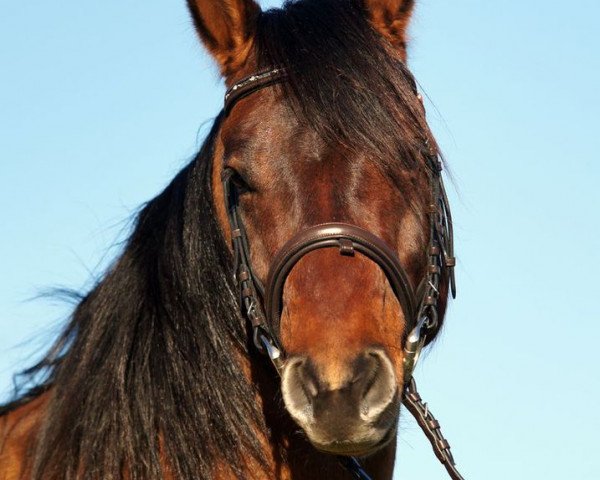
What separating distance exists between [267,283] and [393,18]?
6.28 ft

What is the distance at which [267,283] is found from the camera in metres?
4.99

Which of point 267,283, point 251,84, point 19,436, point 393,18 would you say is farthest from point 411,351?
point 19,436

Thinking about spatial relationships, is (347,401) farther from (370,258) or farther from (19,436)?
(19,436)

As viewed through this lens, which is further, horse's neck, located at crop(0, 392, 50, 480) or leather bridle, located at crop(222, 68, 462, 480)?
horse's neck, located at crop(0, 392, 50, 480)

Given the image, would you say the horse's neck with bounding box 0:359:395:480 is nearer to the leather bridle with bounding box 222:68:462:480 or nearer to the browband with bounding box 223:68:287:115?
the leather bridle with bounding box 222:68:462:480

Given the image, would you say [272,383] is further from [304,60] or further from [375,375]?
[304,60]

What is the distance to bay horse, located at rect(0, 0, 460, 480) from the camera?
487 centimetres

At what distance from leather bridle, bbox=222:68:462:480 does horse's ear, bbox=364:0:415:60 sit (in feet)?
2.55

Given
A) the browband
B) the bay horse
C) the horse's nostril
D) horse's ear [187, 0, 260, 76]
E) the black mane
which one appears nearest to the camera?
the horse's nostril

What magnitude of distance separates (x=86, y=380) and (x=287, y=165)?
1436 mm

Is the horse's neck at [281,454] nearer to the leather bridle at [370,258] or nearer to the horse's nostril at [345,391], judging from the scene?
the leather bridle at [370,258]

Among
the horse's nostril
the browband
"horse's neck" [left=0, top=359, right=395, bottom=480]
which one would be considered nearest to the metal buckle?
the horse's nostril

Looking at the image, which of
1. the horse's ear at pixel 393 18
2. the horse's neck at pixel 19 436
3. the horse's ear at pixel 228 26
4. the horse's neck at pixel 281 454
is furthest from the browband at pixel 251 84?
the horse's neck at pixel 19 436

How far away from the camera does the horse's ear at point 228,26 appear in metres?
5.93
